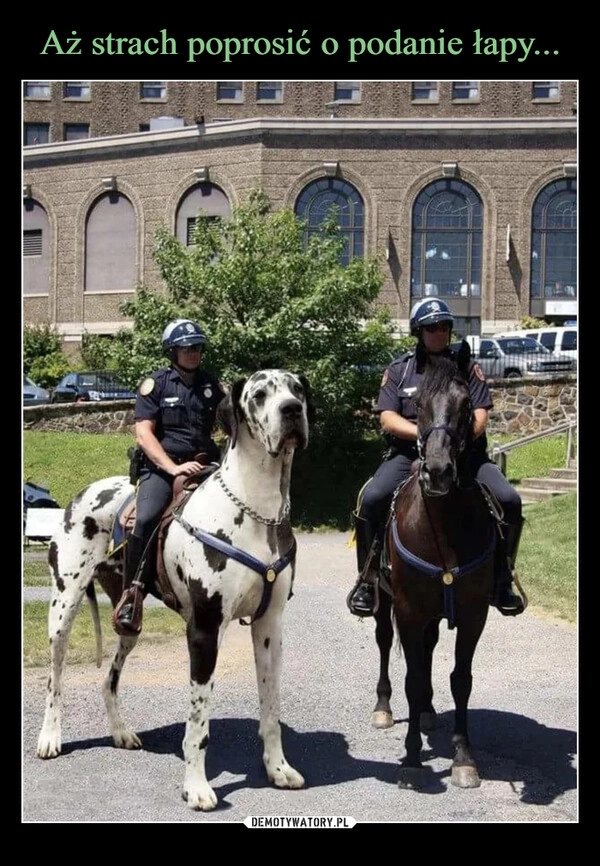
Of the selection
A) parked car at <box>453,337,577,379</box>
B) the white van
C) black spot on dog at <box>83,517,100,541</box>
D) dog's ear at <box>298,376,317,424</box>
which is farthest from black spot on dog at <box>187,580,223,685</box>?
the white van

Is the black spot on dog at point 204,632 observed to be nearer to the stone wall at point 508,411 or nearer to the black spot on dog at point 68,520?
the black spot on dog at point 68,520

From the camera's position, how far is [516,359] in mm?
43781

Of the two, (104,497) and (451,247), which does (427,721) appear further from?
(451,247)

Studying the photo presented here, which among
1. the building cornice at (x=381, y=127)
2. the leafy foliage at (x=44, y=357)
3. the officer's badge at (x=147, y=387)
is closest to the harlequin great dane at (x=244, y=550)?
the officer's badge at (x=147, y=387)

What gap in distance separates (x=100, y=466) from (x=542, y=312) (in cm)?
3357

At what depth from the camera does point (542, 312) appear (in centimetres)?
6022

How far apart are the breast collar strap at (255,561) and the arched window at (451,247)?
5398 cm

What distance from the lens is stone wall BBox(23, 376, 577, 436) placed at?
124 feet

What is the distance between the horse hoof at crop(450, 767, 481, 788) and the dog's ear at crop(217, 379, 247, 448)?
8.41 ft

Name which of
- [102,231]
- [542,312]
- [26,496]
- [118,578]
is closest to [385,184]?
[542,312]

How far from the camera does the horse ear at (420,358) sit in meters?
8.13

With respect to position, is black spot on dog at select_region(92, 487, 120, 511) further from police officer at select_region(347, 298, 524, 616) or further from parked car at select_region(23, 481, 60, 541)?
parked car at select_region(23, 481, 60, 541)

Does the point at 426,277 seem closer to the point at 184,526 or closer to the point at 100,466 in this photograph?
the point at 100,466

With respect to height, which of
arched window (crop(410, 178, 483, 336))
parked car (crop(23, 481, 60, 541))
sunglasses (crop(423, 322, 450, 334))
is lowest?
parked car (crop(23, 481, 60, 541))
